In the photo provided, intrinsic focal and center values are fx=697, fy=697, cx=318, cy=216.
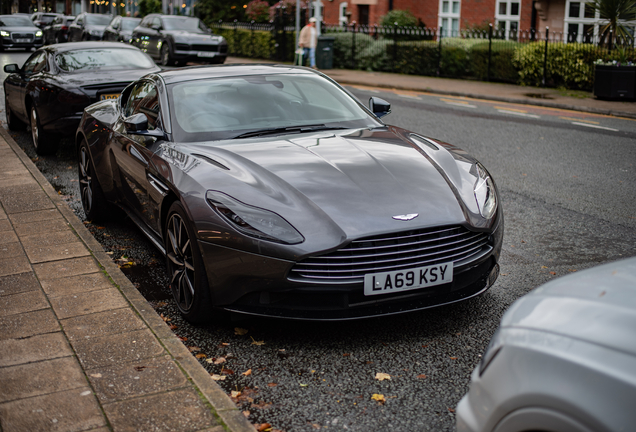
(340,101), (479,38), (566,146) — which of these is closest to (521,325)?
(340,101)

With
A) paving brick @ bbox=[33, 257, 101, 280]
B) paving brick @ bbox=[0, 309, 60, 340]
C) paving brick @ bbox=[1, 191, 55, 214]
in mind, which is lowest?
paving brick @ bbox=[0, 309, 60, 340]

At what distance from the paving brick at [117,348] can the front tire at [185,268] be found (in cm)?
34

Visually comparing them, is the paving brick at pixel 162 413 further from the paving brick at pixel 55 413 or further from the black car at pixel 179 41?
the black car at pixel 179 41

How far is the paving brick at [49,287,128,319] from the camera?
4.22 meters

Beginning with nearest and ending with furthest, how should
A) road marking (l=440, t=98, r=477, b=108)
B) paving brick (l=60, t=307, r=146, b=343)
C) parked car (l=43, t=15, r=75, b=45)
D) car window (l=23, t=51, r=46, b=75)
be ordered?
paving brick (l=60, t=307, r=146, b=343) → car window (l=23, t=51, r=46, b=75) → road marking (l=440, t=98, r=477, b=108) → parked car (l=43, t=15, r=75, b=45)

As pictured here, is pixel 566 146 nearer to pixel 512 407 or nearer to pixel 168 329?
pixel 168 329

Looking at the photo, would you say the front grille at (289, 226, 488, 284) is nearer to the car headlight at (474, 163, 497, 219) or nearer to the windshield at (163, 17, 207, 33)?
the car headlight at (474, 163, 497, 219)

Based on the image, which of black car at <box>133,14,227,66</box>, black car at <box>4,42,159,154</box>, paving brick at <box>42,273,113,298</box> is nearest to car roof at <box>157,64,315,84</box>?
paving brick at <box>42,273,113,298</box>

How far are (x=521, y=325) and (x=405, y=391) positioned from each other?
1443 millimetres

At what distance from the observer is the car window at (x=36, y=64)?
10.5m

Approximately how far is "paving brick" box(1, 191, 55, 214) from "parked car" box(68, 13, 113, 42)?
25.6m

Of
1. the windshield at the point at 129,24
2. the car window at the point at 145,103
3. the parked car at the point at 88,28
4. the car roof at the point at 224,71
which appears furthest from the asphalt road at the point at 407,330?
the parked car at the point at 88,28

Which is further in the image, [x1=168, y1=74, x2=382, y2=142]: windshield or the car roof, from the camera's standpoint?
the car roof

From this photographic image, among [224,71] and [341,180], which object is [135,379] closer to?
[341,180]
